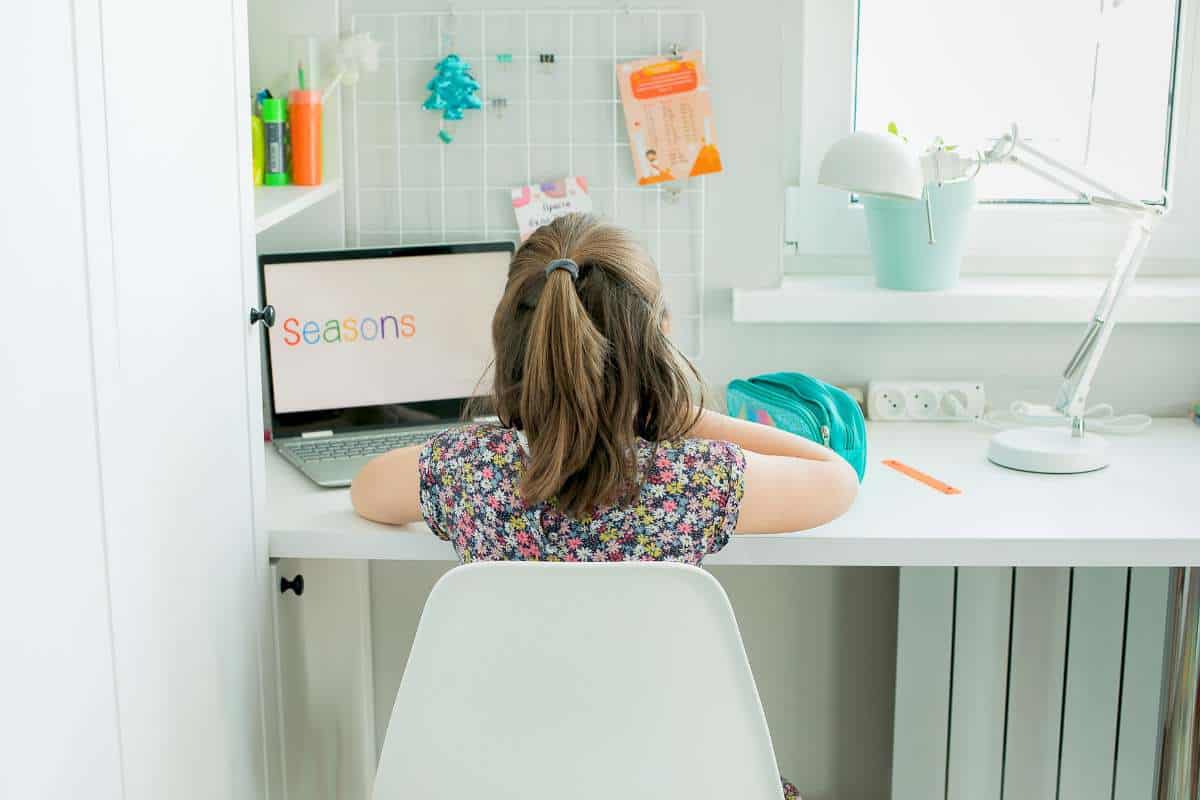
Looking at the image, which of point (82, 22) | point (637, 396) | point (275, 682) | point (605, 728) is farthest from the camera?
point (275, 682)

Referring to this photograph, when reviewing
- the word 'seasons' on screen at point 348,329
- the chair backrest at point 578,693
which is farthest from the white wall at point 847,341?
the chair backrest at point 578,693

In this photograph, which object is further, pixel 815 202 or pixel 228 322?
pixel 815 202

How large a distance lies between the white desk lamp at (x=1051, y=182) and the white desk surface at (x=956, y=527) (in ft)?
0.09

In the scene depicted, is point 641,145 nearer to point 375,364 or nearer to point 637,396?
point 375,364

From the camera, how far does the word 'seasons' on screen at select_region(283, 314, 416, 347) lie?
1.81 m

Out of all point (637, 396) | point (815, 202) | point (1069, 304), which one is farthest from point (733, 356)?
point (637, 396)

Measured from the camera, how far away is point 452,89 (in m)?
1.88

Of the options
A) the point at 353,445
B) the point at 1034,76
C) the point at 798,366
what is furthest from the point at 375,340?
the point at 1034,76

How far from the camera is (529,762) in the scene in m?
1.12

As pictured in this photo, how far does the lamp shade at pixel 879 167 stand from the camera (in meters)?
1.58

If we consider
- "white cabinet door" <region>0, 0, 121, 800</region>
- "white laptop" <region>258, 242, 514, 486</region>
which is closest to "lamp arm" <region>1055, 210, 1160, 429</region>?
"white laptop" <region>258, 242, 514, 486</region>

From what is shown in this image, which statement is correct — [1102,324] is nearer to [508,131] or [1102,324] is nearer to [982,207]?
[982,207]

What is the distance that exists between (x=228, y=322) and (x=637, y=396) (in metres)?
0.39

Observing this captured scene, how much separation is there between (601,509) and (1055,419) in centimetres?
→ 93
